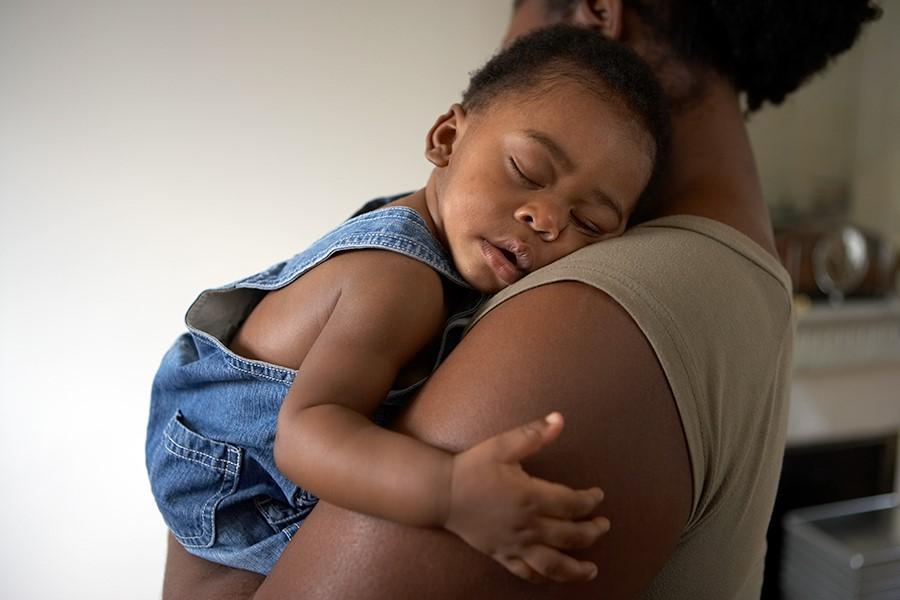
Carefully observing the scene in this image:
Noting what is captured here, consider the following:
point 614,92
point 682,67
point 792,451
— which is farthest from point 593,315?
point 792,451

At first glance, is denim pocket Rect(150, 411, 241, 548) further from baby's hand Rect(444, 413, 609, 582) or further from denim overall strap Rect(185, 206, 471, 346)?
baby's hand Rect(444, 413, 609, 582)

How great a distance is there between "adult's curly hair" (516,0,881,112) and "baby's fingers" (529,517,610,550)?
2.28 feet

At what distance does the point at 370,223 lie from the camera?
29.0 inches

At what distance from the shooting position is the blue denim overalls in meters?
0.73

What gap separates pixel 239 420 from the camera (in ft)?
2.53

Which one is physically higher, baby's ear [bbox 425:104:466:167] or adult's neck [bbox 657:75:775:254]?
baby's ear [bbox 425:104:466:167]

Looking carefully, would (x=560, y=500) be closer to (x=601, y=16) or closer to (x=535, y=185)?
(x=535, y=185)

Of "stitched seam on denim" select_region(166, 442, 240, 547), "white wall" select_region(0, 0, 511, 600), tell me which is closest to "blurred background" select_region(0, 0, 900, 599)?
"white wall" select_region(0, 0, 511, 600)

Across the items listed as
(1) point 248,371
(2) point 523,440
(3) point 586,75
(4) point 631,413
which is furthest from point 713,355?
(1) point 248,371

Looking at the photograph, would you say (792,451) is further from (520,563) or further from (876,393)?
(520,563)

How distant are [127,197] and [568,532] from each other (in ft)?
6.34

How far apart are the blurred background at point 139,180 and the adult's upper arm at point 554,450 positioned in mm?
1770

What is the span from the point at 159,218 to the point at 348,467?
1800 millimetres

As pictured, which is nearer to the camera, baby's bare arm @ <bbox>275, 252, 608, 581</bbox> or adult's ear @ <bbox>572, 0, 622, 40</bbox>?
baby's bare arm @ <bbox>275, 252, 608, 581</bbox>
